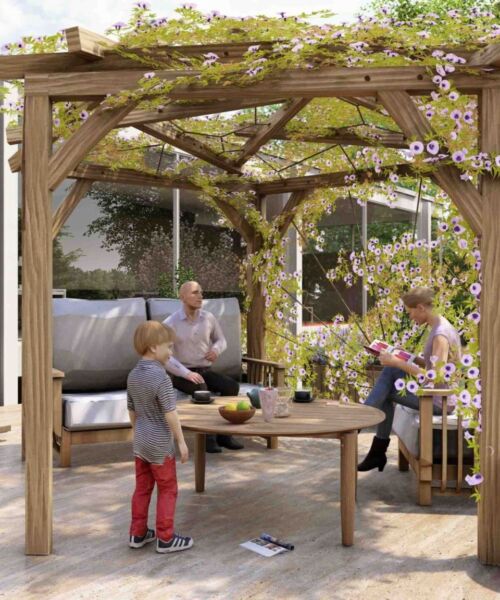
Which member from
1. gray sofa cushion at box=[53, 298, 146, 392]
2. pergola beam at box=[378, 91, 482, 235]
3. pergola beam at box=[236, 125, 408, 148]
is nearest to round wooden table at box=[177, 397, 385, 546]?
pergola beam at box=[378, 91, 482, 235]

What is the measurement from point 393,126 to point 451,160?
7.50ft


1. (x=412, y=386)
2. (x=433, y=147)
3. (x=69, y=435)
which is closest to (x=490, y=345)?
(x=412, y=386)

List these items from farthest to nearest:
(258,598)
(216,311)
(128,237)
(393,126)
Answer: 1. (128,237)
2. (216,311)
3. (393,126)
4. (258,598)

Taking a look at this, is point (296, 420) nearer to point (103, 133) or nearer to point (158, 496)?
point (158, 496)

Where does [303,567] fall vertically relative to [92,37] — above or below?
below

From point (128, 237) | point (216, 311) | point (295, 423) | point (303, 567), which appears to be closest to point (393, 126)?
point (216, 311)

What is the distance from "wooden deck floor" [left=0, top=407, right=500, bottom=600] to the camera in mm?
3217

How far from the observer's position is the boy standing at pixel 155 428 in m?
3.50

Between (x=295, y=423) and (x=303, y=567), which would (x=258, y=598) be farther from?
(x=295, y=423)

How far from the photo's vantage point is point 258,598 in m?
3.10

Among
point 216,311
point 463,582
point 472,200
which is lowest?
point 463,582

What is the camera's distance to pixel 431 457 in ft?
14.3

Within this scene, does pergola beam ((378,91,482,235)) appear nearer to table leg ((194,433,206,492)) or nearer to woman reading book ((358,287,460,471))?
woman reading book ((358,287,460,471))

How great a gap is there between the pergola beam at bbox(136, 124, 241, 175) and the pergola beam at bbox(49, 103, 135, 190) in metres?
1.67
